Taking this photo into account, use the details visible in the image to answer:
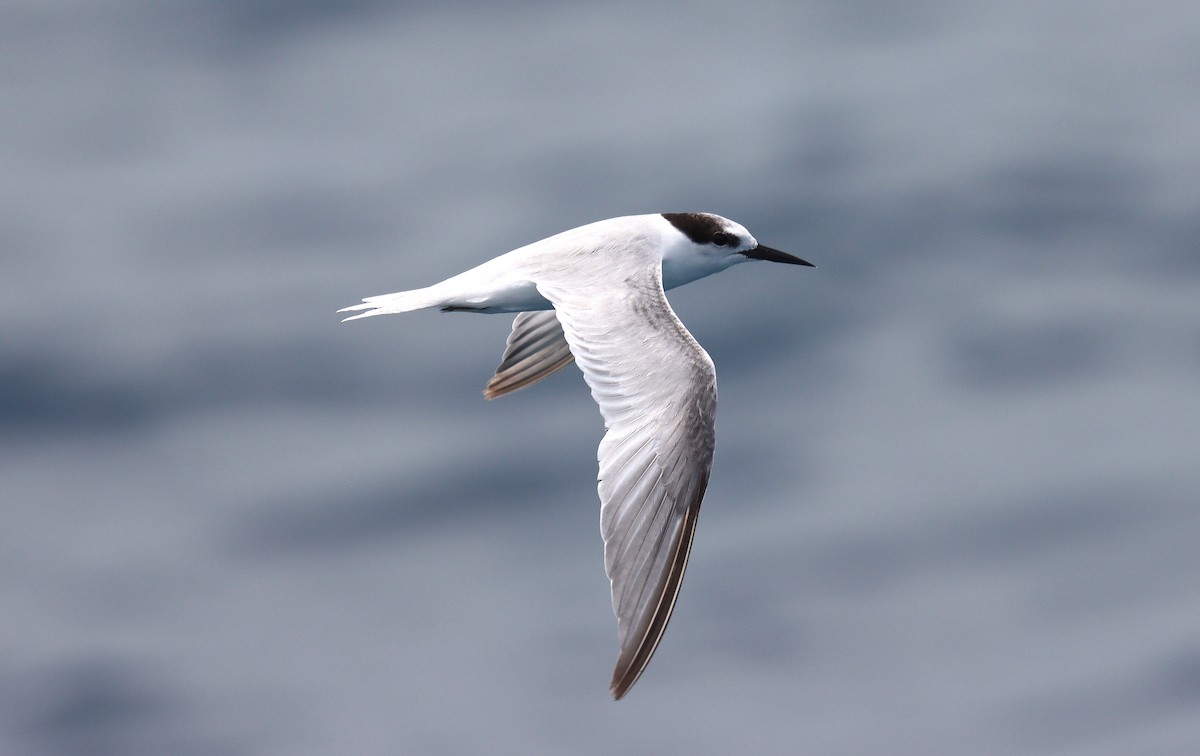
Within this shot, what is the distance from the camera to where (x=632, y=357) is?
977cm

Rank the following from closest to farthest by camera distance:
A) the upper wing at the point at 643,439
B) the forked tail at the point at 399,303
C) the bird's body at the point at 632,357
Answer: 1. the upper wing at the point at 643,439
2. the bird's body at the point at 632,357
3. the forked tail at the point at 399,303

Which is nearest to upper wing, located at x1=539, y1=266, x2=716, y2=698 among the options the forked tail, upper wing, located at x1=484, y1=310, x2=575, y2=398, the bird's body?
the bird's body

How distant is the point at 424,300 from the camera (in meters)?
10.9

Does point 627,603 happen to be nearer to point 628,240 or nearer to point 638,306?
point 638,306

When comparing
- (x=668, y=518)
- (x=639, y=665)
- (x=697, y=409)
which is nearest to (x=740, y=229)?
(x=697, y=409)

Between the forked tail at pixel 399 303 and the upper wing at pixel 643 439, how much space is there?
0.93 m

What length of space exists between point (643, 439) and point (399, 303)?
263 centimetres

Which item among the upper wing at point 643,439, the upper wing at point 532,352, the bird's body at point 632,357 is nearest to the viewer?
the upper wing at point 643,439

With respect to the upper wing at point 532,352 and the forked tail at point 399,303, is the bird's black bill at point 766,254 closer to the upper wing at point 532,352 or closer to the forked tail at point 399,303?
the upper wing at point 532,352

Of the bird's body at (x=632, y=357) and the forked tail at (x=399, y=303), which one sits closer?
the bird's body at (x=632, y=357)

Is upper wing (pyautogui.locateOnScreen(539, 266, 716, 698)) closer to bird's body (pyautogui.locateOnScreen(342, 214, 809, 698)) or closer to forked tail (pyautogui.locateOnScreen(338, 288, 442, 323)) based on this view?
bird's body (pyautogui.locateOnScreen(342, 214, 809, 698))

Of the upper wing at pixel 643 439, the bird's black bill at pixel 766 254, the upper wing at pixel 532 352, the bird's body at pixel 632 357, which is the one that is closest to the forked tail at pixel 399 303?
the bird's body at pixel 632 357

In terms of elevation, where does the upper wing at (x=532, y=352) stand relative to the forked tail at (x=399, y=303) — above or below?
below

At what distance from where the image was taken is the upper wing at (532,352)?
12328 millimetres
